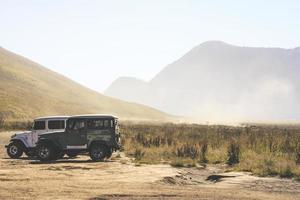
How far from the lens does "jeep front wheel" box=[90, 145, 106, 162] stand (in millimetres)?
25281

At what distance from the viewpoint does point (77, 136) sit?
25.2m

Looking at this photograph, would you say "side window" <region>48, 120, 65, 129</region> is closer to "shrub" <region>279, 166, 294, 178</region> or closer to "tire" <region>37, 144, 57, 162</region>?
"tire" <region>37, 144, 57, 162</region>

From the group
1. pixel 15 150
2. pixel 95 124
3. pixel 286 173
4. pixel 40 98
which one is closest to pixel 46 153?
pixel 95 124

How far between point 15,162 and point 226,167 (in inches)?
376

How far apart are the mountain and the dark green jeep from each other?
314 ft

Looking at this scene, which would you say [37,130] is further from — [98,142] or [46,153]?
[98,142]

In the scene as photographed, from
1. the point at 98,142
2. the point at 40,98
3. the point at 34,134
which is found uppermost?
the point at 40,98

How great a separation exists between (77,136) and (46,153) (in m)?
1.65

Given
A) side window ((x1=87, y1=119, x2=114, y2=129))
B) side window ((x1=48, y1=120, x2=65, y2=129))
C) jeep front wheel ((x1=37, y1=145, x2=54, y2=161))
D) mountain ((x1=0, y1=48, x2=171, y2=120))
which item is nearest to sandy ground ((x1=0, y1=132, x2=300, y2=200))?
jeep front wheel ((x1=37, y1=145, x2=54, y2=161))

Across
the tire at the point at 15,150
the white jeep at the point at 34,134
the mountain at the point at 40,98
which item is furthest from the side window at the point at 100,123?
the mountain at the point at 40,98

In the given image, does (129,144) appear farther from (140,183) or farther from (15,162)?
(140,183)

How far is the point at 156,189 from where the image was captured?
53.7ft

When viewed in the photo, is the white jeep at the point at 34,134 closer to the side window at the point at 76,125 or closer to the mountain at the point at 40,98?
the side window at the point at 76,125

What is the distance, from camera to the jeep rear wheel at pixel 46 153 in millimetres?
25062
